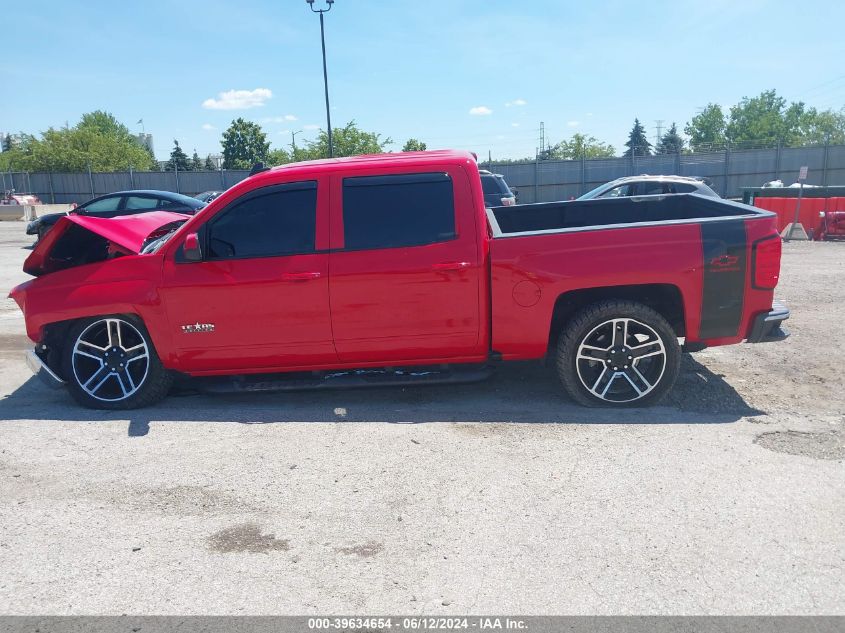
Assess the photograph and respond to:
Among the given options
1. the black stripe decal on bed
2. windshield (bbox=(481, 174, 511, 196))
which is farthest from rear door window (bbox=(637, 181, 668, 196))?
the black stripe decal on bed

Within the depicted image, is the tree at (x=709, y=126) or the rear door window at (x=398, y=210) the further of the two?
the tree at (x=709, y=126)

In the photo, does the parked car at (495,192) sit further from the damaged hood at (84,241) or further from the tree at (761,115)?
the tree at (761,115)

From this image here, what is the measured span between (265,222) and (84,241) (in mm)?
2018

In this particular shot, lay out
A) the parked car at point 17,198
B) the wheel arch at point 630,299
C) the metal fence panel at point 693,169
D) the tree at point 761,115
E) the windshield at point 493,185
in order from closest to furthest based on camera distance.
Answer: the wheel arch at point 630,299
the windshield at point 493,185
the metal fence panel at point 693,169
the parked car at point 17,198
the tree at point 761,115

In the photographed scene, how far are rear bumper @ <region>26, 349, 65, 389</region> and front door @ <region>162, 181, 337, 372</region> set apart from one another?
3.77 ft

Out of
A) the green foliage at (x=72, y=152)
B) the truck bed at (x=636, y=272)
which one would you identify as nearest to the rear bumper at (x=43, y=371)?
the truck bed at (x=636, y=272)

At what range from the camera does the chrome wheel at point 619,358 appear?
4914 mm

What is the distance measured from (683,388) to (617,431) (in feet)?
3.99

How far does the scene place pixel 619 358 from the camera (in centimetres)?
497

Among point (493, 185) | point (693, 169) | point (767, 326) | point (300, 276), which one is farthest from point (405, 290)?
point (693, 169)

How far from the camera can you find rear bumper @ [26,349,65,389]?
521cm

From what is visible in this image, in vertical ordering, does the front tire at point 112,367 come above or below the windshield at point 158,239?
below

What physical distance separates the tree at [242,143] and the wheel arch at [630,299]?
56929mm

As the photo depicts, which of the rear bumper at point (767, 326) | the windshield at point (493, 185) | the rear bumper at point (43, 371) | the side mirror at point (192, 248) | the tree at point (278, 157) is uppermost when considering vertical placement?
the tree at point (278, 157)
